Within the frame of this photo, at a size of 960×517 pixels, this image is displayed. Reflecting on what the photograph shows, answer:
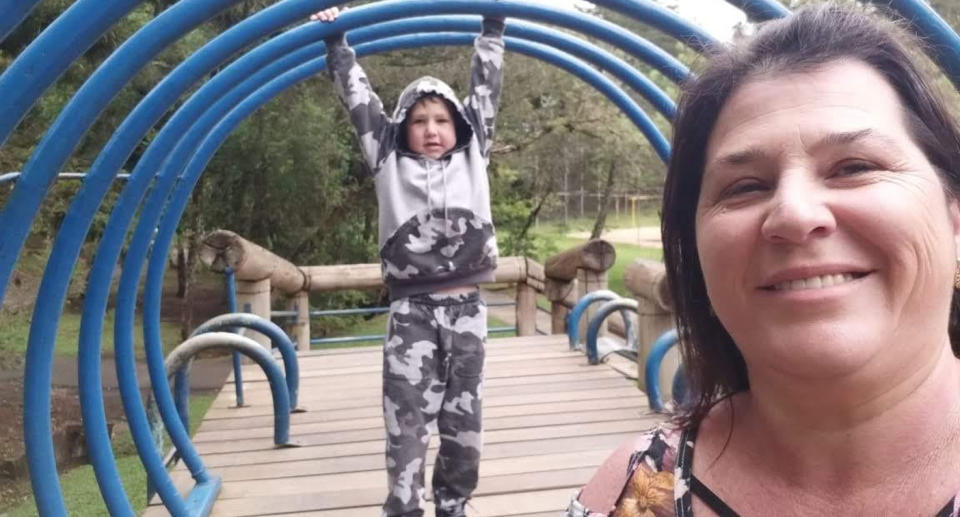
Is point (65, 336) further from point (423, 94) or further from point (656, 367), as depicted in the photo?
point (423, 94)

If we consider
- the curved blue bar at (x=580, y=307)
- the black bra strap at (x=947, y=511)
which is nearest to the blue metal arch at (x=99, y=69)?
the black bra strap at (x=947, y=511)

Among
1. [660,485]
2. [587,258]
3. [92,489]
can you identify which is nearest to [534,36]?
[660,485]

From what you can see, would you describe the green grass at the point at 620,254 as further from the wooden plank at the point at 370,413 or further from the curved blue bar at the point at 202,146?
the curved blue bar at the point at 202,146

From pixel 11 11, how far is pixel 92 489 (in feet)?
17.6

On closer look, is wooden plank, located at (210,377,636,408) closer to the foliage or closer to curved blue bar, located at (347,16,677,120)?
curved blue bar, located at (347,16,677,120)

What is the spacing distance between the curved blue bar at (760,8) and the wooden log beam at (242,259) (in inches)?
130

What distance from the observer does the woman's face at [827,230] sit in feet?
3.07

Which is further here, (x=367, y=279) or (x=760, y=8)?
(x=367, y=279)

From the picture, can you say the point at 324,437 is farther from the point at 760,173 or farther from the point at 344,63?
the point at 760,173

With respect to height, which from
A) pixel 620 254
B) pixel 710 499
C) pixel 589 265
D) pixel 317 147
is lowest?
pixel 620 254

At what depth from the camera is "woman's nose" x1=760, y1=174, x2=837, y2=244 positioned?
0.93 meters

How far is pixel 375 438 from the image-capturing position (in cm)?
416

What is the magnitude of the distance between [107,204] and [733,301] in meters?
8.22

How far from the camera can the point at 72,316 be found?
12.4 meters
